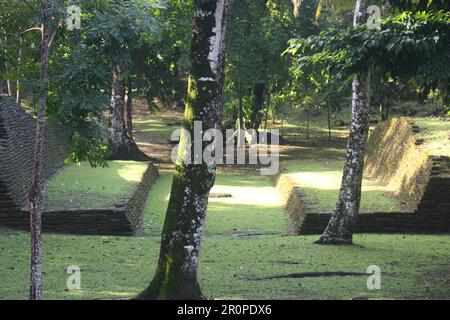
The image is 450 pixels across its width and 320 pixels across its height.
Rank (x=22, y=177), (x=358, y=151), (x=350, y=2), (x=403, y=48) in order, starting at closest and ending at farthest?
(x=403, y=48) < (x=358, y=151) < (x=22, y=177) < (x=350, y=2)

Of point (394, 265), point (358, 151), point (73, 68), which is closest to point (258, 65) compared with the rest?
point (358, 151)

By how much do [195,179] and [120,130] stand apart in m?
22.7

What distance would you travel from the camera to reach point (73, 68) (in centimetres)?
1217

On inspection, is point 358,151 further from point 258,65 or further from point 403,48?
point 258,65

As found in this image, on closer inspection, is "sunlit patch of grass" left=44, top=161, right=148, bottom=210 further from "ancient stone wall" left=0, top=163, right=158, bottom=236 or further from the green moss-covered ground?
the green moss-covered ground

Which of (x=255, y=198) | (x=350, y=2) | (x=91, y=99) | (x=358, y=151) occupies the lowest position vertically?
(x=255, y=198)

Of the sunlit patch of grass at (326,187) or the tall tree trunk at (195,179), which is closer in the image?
the tall tree trunk at (195,179)

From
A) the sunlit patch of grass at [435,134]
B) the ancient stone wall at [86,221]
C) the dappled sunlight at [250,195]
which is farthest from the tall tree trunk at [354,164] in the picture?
the dappled sunlight at [250,195]

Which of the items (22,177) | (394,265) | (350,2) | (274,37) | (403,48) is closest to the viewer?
(403,48)

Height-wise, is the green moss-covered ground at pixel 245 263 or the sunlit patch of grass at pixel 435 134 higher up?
the sunlit patch of grass at pixel 435 134

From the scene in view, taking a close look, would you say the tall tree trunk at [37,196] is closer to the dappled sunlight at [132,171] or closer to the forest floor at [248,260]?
the forest floor at [248,260]

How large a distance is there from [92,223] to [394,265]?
728 cm

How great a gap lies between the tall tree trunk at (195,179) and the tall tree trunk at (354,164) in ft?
19.4

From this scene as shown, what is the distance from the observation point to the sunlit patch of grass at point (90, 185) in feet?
65.1
